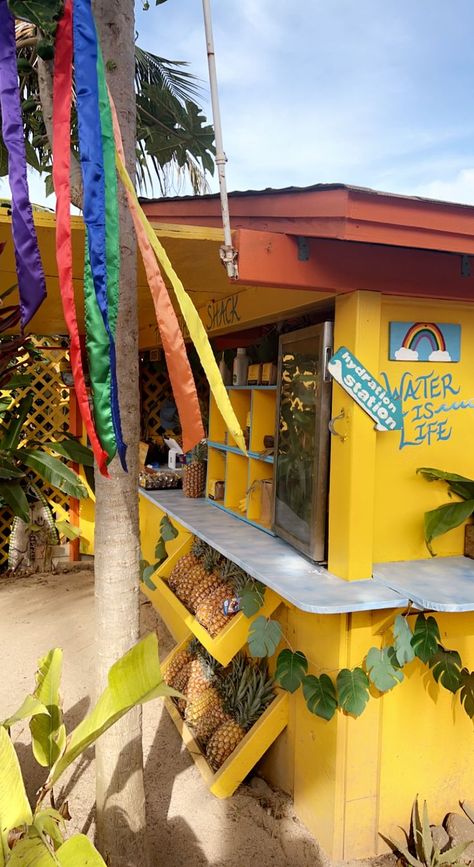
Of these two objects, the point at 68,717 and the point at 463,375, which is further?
the point at 68,717

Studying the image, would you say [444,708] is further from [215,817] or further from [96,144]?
[96,144]

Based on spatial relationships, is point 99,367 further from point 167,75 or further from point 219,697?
point 167,75

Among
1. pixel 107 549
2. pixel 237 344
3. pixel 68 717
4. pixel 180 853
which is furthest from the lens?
pixel 237 344

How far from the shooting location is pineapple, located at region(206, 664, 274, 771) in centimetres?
321

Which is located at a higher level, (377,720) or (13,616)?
(377,720)

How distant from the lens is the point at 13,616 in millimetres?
5504

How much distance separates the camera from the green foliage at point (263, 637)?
2.79 m

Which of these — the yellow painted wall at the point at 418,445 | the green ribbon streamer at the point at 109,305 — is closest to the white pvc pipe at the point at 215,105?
the green ribbon streamer at the point at 109,305

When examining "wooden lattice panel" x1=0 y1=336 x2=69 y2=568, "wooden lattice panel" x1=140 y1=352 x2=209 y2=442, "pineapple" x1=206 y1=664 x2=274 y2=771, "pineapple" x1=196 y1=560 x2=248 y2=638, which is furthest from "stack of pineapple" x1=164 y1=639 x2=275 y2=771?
"wooden lattice panel" x1=0 y1=336 x2=69 y2=568

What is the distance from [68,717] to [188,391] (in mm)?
3125

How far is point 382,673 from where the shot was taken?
258 cm

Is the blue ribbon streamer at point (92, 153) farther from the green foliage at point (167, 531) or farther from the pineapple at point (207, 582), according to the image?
the green foliage at point (167, 531)

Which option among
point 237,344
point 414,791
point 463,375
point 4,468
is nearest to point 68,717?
point 4,468

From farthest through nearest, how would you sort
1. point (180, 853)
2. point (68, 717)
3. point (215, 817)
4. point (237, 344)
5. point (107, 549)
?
point (237, 344) → point (68, 717) → point (215, 817) → point (180, 853) → point (107, 549)
